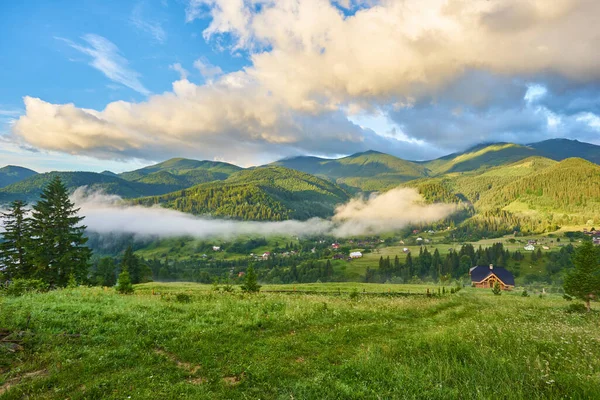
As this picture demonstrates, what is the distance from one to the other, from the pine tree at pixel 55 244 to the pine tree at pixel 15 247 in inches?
46.1

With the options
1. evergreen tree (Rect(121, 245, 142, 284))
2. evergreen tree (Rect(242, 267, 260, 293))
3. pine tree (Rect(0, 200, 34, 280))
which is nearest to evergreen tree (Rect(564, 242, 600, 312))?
evergreen tree (Rect(242, 267, 260, 293))

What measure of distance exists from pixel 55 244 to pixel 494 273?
13735 centimetres

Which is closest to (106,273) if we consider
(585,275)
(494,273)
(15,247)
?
(15,247)

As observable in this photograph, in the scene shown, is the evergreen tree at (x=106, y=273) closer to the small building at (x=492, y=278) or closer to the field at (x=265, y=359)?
the field at (x=265, y=359)

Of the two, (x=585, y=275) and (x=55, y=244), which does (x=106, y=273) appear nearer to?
(x=55, y=244)

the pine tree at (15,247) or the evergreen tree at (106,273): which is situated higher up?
the pine tree at (15,247)

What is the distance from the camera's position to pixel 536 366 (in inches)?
343

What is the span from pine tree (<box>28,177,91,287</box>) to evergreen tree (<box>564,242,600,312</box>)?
71.4 metres

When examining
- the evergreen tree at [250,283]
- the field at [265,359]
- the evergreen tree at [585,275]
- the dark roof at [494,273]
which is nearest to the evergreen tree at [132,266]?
the evergreen tree at [250,283]

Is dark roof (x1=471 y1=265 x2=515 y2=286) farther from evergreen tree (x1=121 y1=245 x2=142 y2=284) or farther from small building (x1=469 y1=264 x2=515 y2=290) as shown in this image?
evergreen tree (x1=121 y1=245 x2=142 y2=284)

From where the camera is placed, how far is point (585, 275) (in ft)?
107

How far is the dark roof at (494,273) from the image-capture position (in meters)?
110

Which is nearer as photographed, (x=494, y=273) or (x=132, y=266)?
(x=132, y=266)

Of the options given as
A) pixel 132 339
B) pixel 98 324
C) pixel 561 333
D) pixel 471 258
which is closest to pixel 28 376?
pixel 132 339
